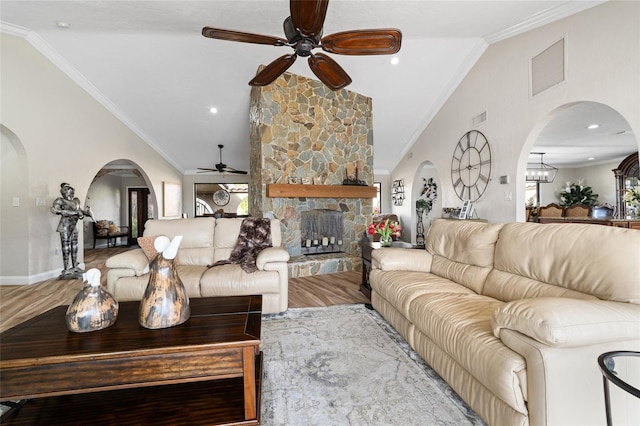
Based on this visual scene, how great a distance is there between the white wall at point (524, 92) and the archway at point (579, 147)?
45mm

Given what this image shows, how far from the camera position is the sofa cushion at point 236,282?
267 centimetres

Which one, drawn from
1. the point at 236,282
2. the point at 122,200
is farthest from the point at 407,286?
the point at 122,200

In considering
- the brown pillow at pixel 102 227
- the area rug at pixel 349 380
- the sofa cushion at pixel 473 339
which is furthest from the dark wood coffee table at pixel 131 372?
the brown pillow at pixel 102 227

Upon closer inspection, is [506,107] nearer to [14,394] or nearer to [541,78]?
[541,78]

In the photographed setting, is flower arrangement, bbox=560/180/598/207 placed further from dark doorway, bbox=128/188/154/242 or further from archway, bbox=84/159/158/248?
dark doorway, bbox=128/188/154/242

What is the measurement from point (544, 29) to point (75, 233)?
7176mm

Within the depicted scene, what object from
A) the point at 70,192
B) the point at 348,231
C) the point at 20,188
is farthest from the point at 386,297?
the point at 20,188

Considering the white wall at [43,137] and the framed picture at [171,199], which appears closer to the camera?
the white wall at [43,137]

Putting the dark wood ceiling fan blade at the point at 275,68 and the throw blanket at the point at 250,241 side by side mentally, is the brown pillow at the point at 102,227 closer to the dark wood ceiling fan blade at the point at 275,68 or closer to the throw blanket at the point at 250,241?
the throw blanket at the point at 250,241

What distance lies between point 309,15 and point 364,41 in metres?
0.56

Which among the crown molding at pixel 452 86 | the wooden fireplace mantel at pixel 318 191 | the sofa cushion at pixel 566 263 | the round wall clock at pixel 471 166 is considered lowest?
the sofa cushion at pixel 566 263

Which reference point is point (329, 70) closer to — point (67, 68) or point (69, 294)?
point (69, 294)

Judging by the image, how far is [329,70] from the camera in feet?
9.10

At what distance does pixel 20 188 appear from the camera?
13.3 feet
